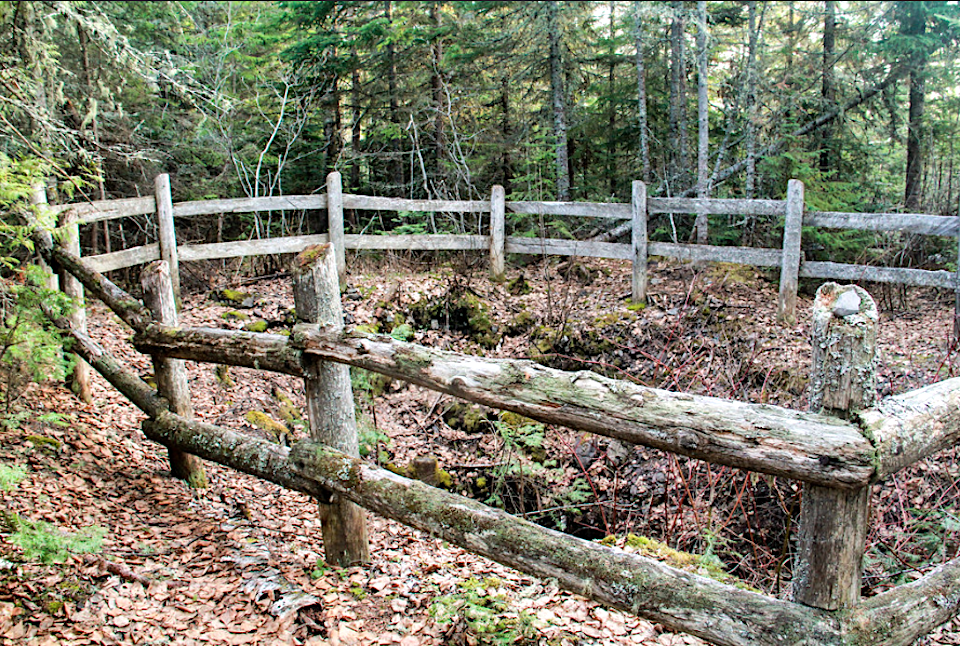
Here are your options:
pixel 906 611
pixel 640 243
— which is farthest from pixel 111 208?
pixel 906 611

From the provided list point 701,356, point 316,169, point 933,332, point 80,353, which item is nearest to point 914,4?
point 933,332

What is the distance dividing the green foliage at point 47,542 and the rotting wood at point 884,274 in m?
8.14

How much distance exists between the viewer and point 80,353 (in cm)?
522

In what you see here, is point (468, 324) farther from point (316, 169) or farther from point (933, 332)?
point (316, 169)

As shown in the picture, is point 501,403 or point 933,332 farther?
point 933,332

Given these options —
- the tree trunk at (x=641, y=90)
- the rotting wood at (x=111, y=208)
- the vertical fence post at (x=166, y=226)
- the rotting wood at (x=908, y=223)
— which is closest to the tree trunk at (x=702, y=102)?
the tree trunk at (x=641, y=90)

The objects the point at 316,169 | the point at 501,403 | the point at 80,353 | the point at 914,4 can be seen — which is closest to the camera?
the point at 501,403

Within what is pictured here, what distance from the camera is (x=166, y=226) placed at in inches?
326

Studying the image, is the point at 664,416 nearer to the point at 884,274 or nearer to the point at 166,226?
the point at 884,274

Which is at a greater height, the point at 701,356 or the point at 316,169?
the point at 316,169

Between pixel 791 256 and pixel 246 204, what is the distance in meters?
7.31

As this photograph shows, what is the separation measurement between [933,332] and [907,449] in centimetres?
684

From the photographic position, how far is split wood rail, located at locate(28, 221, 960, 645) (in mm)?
2256

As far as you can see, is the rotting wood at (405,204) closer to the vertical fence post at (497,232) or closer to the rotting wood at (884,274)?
the vertical fence post at (497,232)
